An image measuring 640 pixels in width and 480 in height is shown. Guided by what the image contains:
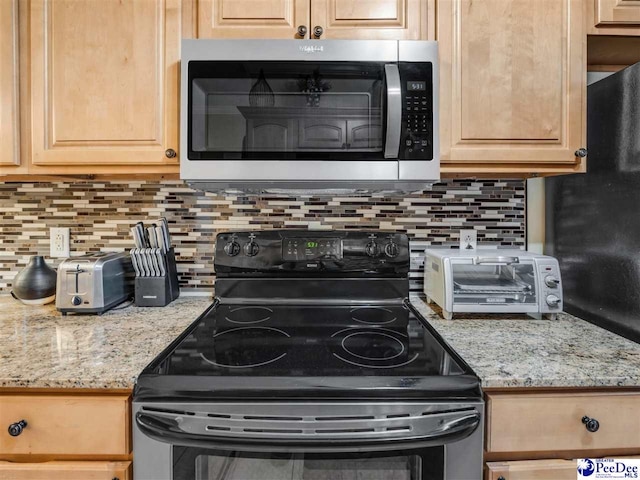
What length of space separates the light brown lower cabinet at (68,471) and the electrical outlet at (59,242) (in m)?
0.89

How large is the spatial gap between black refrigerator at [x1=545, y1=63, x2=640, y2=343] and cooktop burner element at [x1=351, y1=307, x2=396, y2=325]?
0.67 metres

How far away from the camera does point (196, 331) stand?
1.12m

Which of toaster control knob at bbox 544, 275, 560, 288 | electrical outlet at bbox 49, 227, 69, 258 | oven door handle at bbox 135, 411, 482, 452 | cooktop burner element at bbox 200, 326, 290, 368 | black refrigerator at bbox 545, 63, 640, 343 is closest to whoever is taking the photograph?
oven door handle at bbox 135, 411, 482, 452

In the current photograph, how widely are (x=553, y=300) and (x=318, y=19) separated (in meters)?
1.16

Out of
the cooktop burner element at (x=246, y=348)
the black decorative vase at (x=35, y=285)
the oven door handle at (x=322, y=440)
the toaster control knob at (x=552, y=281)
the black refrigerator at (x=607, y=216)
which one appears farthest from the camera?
the black decorative vase at (x=35, y=285)

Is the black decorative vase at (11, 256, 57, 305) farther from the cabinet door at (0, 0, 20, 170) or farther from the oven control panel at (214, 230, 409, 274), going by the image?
the oven control panel at (214, 230, 409, 274)

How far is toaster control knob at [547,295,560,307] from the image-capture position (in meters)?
1.19

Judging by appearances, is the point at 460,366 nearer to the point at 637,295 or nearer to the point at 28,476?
the point at 637,295

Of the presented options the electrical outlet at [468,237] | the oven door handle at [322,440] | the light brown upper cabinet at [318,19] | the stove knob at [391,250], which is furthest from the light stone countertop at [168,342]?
the light brown upper cabinet at [318,19]

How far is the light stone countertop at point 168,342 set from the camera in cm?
83

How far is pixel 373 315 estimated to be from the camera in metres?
1.30

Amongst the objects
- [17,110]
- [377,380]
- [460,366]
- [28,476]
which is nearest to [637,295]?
[460,366]

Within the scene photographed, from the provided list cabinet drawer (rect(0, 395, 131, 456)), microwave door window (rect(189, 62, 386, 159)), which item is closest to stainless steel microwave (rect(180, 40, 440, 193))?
microwave door window (rect(189, 62, 386, 159))

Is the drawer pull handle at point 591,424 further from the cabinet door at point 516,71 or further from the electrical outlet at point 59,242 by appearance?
the electrical outlet at point 59,242
